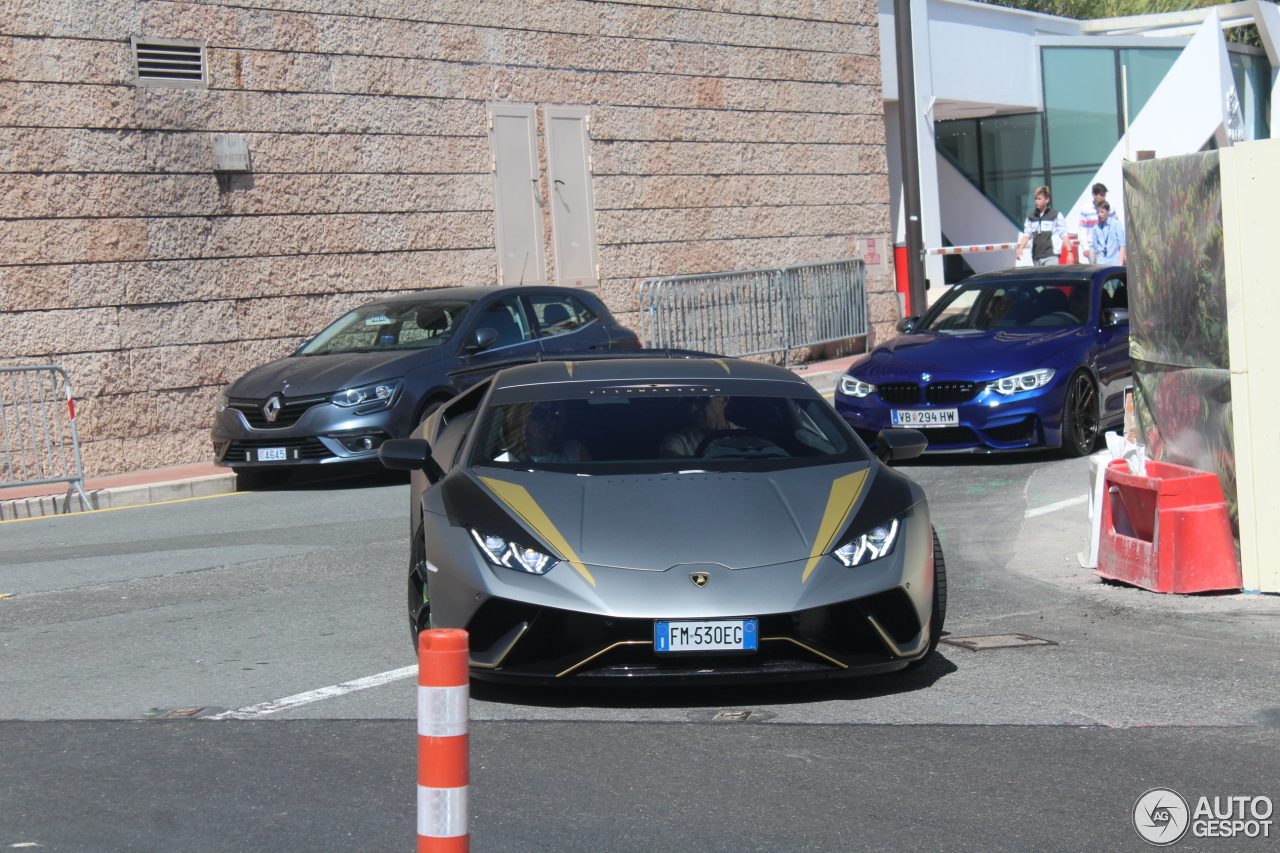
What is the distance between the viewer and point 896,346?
42.1 ft

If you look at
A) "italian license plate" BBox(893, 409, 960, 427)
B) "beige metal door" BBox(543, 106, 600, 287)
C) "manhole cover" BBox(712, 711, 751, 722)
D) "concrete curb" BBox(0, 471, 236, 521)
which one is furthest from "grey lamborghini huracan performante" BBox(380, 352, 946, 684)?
"beige metal door" BBox(543, 106, 600, 287)

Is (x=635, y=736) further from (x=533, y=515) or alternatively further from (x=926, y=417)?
(x=926, y=417)

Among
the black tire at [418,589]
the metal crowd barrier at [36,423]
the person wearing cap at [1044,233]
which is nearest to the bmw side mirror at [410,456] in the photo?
the black tire at [418,589]

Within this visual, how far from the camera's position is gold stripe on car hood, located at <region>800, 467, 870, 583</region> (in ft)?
17.4

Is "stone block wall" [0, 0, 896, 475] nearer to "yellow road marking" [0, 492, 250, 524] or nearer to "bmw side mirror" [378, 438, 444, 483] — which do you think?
"yellow road marking" [0, 492, 250, 524]

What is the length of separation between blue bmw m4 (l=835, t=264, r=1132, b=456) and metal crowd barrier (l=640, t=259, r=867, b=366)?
5.72 m

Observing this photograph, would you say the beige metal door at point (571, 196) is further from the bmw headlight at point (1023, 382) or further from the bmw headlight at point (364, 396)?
the bmw headlight at point (1023, 382)

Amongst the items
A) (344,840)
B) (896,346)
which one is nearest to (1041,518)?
(896,346)

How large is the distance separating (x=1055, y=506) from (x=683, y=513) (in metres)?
5.20

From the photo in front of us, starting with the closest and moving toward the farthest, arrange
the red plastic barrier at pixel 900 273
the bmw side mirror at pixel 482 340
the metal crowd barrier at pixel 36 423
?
the bmw side mirror at pixel 482 340, the metal crowd barrier at pixel 36 423, the red plastic barrier at pixel 900 273

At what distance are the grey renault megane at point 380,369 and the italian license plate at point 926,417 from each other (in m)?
2.91

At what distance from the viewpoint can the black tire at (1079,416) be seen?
1193 centimetres

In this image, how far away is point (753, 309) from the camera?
19.7m

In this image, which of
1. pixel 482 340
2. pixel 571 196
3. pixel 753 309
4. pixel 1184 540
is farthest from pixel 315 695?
pixel 753 309
